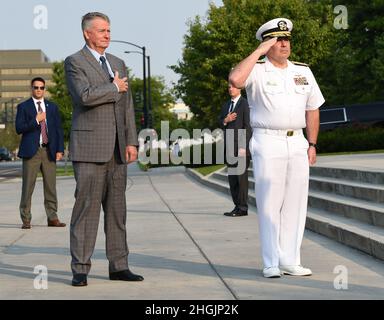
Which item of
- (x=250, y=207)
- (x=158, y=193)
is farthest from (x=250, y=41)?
(x=250, y=207)

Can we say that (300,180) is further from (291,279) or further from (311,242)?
(311,242)

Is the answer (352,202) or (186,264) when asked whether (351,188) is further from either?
(186,264)

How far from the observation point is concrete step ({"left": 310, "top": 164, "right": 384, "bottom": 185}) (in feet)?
38.2

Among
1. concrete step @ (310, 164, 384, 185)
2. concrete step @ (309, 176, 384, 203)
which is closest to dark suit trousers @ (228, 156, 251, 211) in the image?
concrete step @ (309, 176, 384, 203)

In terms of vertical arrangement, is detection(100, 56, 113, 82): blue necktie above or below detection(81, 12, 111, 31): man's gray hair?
below

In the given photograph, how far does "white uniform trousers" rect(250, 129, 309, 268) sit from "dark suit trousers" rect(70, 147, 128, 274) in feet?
3.69

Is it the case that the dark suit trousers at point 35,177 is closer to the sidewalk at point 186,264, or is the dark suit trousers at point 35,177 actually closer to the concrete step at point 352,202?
the sidewalk at point 186,264

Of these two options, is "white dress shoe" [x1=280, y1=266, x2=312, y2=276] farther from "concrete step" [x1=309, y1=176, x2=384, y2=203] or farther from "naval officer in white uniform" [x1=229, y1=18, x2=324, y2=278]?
"concrete step" [x1=309, y1=176, x2=384, y2=203]

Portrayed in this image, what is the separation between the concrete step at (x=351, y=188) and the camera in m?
10.7

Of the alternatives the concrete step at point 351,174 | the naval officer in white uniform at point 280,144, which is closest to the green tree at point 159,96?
the concrete step at point 351,174

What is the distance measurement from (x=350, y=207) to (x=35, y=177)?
4305 millimetres

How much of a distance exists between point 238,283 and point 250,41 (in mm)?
41219

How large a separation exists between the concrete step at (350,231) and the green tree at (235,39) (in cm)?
Answer: 3539

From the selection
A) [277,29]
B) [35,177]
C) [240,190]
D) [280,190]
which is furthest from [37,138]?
[277,29]
